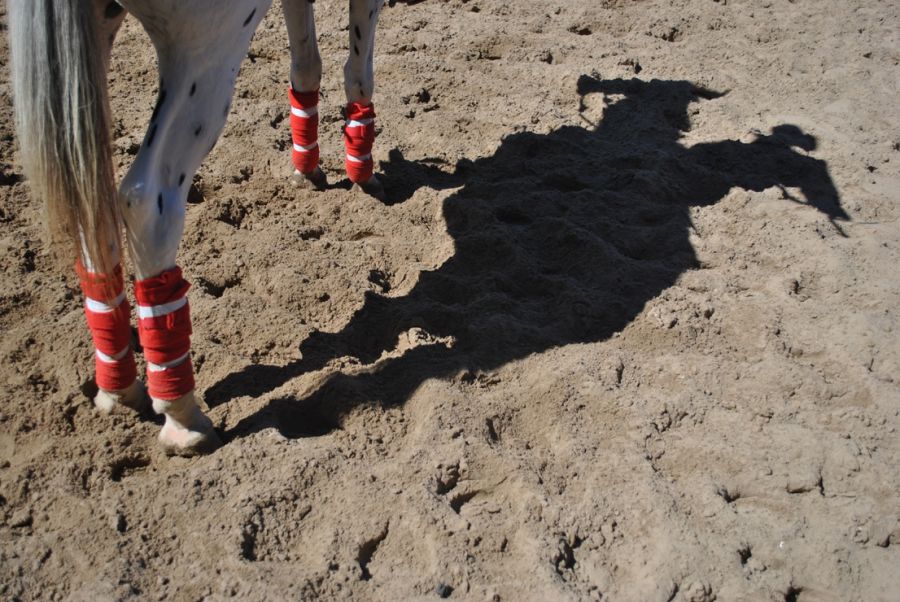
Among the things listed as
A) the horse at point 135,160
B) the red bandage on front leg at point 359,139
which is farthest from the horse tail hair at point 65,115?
the red bandage on front leg at point 359,139

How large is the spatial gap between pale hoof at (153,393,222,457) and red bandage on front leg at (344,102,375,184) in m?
1.60

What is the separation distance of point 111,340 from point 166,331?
23 cm

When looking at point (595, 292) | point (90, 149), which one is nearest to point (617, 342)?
point (595, 292)

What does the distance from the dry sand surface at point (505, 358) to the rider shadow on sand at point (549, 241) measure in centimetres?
1

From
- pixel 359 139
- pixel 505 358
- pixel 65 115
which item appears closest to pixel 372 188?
pixel 359 139

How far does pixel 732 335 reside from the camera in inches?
115

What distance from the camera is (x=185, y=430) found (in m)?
2.34

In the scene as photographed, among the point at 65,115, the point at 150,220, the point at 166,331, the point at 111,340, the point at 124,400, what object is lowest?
the point at 124,400

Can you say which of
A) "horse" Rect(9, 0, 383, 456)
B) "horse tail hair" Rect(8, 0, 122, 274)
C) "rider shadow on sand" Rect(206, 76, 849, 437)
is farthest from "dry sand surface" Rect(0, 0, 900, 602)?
"horse tail hair" Rect(8, 0, 122, 274)

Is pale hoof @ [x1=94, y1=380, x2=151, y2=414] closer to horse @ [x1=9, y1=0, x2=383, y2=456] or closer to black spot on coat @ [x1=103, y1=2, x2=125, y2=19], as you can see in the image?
horse @ [x1=9, y1=0, x2=383, y2=456]

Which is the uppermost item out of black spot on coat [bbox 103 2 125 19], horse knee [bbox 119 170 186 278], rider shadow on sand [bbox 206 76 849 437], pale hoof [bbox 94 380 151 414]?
black spot on coat [bbox 103 2 125 19]

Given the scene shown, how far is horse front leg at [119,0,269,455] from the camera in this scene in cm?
207

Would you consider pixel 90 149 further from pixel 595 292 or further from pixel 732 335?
pixel 732 335

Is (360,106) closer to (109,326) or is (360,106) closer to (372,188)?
(372,188)
